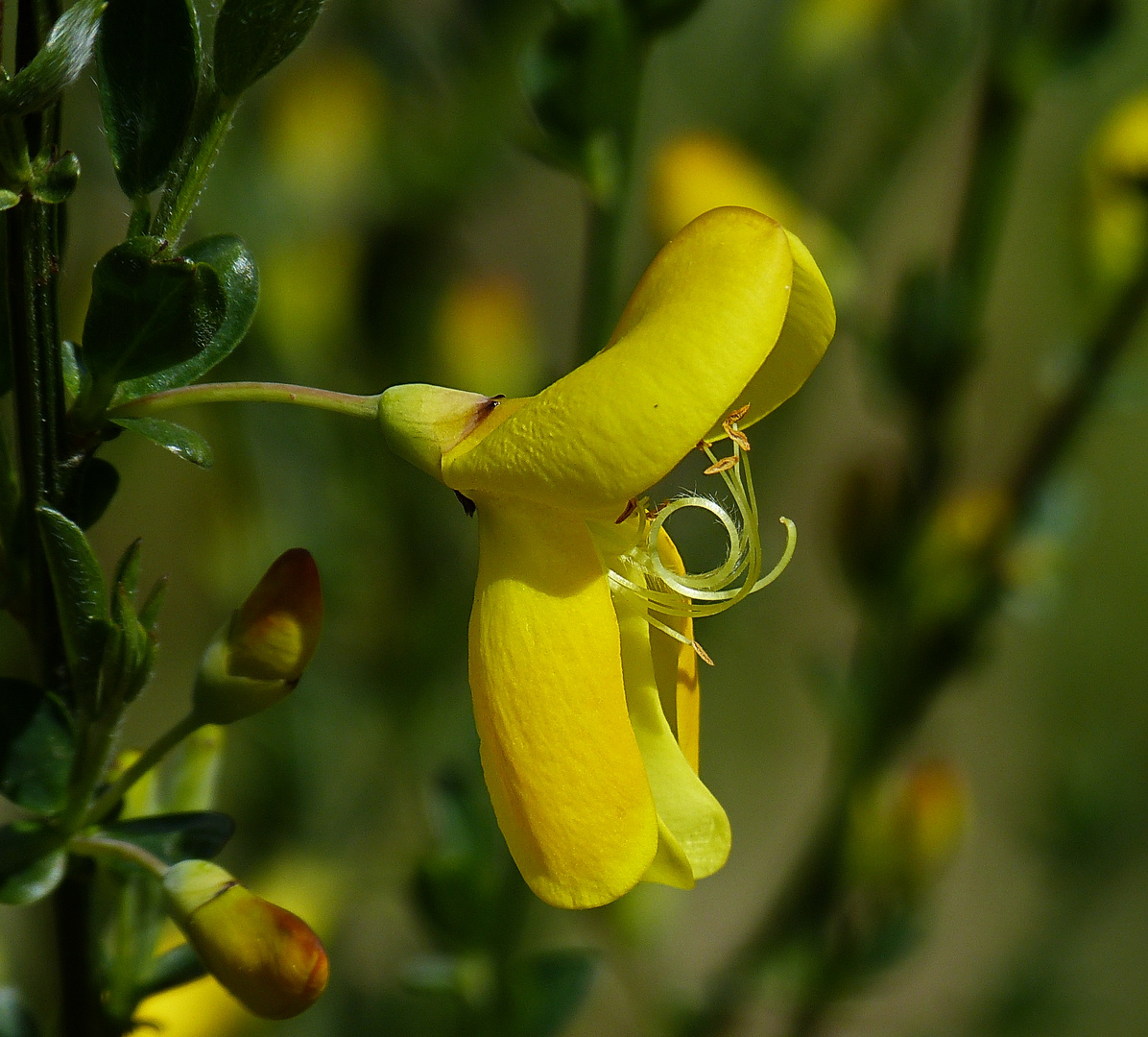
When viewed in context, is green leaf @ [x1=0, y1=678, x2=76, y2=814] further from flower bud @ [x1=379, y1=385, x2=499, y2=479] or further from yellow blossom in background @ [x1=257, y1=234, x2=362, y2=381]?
yellow blossom in background @ [x1=257, y1=234, x2=362, y2=381]

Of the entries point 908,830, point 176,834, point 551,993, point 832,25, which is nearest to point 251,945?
point 176,834

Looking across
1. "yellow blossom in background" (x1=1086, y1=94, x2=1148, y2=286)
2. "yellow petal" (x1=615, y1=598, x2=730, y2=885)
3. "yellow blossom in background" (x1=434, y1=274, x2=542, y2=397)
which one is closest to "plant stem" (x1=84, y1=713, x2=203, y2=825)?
"yellow petal" (x1=615, y1=598, x2=730, y2=885)

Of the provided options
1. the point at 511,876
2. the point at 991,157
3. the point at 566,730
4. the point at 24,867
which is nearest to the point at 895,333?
the point at 991,157

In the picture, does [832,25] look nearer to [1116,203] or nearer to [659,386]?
[1116,203]

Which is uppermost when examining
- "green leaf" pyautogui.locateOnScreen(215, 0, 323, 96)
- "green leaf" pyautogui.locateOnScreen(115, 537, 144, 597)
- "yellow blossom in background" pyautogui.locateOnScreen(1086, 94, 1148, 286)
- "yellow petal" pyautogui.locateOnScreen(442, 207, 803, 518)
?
"yellow blossom in background" pyautogui.locateOnScreen(1086, 94, 1148, 286)

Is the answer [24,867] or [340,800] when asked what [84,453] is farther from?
[340,800]

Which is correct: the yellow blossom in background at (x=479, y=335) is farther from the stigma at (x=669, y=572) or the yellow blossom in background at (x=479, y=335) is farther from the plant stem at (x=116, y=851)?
the plant stem at (x=116, y=851)
